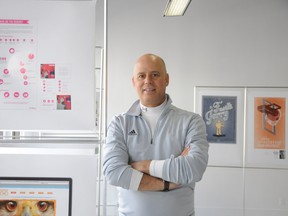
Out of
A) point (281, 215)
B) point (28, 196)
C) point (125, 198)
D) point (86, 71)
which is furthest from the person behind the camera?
point (281, 215)

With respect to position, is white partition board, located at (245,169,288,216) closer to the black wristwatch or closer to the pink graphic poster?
the black wristwatch

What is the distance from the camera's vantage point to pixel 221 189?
420cm

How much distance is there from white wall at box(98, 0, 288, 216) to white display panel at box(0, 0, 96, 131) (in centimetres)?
306

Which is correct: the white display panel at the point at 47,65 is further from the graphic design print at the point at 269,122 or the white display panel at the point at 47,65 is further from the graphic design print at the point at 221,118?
the graphic design print at the point at 269,122

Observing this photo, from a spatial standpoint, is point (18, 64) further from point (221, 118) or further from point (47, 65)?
point (221, 118)

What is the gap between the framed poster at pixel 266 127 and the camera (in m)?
4.14

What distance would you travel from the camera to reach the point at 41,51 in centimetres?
116

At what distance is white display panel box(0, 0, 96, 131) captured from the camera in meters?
1.16

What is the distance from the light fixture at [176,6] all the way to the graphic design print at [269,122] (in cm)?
158

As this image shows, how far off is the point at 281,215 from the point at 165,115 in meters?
3.34

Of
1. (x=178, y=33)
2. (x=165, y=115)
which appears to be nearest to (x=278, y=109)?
(x=178, y=33)

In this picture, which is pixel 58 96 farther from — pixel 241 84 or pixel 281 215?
pixel 281 215

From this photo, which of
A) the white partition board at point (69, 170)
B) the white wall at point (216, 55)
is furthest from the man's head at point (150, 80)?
the white wall at point (216, 55)

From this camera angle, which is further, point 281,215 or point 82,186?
point 281,215
